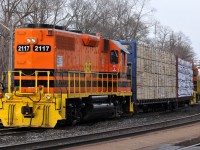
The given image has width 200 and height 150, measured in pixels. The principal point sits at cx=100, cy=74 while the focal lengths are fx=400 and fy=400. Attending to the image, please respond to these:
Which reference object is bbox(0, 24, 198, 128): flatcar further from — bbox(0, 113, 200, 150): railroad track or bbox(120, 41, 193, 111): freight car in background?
bbox(0, 113, 200, 150): railroad track

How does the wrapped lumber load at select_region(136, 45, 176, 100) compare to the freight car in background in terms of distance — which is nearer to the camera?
the freight car in background

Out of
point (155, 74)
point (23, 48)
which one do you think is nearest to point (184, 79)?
point (155, 74)

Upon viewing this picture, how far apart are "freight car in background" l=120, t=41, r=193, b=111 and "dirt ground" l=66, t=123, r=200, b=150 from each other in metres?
6.69

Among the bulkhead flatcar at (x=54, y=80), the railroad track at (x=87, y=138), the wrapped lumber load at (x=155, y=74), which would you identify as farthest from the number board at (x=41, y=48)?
the wrapped lumber load at (x=155, y=74)

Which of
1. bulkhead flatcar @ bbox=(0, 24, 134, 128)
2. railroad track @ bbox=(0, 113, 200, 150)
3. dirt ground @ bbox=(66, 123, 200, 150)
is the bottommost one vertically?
dirt ground @ bbox=(66, 123, 200, 150)

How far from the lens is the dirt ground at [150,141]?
10.9 metres

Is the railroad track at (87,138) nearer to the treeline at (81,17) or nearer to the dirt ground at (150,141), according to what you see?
the dirt ground at (150,141)

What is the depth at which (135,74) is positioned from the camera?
69.7 ft

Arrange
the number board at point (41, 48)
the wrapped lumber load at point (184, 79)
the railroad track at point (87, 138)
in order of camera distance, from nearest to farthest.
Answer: the railroad track at point (87, 138) < the number board at point (41, 48) < the wrapped lumber load at point (184, 79)

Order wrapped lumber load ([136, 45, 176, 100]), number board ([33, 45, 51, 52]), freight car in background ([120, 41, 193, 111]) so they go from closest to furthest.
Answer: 1. number board ([33, 45, 51, 52])
2. freight car in background ([120, 41, 193, 111])
3. wrapped lumber load ([136, 45, 176, 100])

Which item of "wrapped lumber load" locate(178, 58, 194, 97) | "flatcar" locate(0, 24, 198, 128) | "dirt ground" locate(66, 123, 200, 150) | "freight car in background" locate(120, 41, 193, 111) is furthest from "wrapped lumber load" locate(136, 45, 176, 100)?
"dirt ground" locate(66, 123, 200, 150)

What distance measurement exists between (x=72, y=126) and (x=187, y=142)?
525 cm

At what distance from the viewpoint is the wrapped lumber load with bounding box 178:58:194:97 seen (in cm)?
2826

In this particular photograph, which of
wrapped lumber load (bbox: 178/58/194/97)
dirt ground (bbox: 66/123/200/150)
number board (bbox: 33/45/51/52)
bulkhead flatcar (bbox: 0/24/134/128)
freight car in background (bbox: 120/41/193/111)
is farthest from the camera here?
Answer: wrapped lumber load (bbox: 178/58/194/97)
